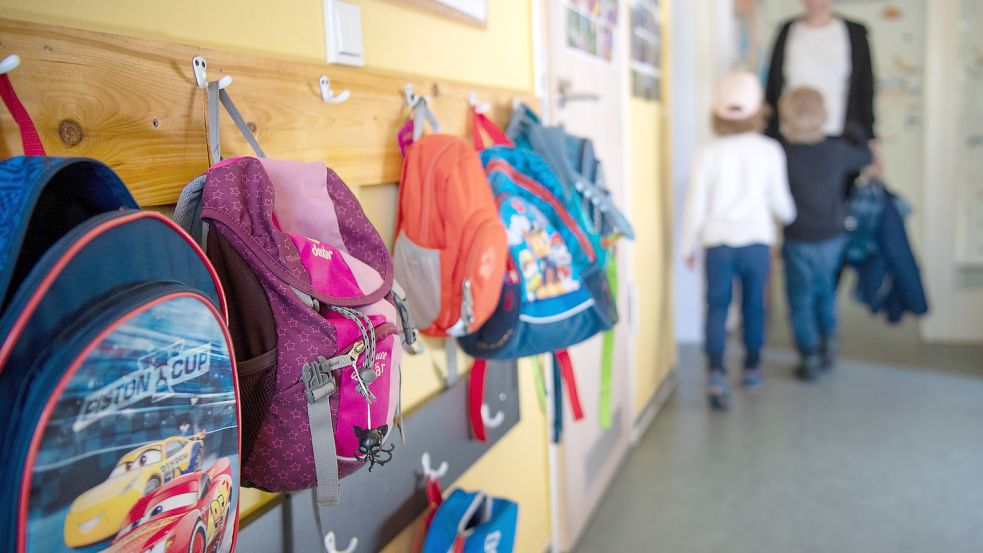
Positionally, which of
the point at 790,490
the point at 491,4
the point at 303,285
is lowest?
the point at 790,490

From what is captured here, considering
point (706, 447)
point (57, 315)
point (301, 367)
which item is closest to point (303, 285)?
point (301, 367)

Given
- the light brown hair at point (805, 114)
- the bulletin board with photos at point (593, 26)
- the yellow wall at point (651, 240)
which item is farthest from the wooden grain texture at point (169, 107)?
the light brown hair at point (805, 114)

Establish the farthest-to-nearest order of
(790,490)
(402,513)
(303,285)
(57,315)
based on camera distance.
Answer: (790,490) → (402,513) → (303,285) → (57,315)

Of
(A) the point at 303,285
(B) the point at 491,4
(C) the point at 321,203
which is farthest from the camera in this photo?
(B) the point at 491,4

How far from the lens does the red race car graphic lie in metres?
0.57

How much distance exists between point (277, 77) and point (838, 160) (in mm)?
2943

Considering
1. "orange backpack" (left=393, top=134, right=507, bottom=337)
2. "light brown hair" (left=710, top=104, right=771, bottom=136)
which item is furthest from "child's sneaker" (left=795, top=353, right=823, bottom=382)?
"orange backpack" (left=393, top=134, right=507, bottom=337)

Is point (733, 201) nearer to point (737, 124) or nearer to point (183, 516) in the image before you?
point (737, 124)

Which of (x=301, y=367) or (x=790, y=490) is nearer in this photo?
(x=301, y=367)

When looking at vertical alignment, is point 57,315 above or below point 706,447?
above

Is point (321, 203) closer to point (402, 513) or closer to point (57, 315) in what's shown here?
point (57, 315)

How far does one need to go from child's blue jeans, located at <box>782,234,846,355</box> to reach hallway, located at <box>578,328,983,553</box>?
208 millimetres

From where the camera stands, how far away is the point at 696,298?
4191 millimetres

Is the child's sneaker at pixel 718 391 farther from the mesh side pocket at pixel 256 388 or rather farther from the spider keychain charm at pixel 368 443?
the mesh side pocket at pixel 256 388
